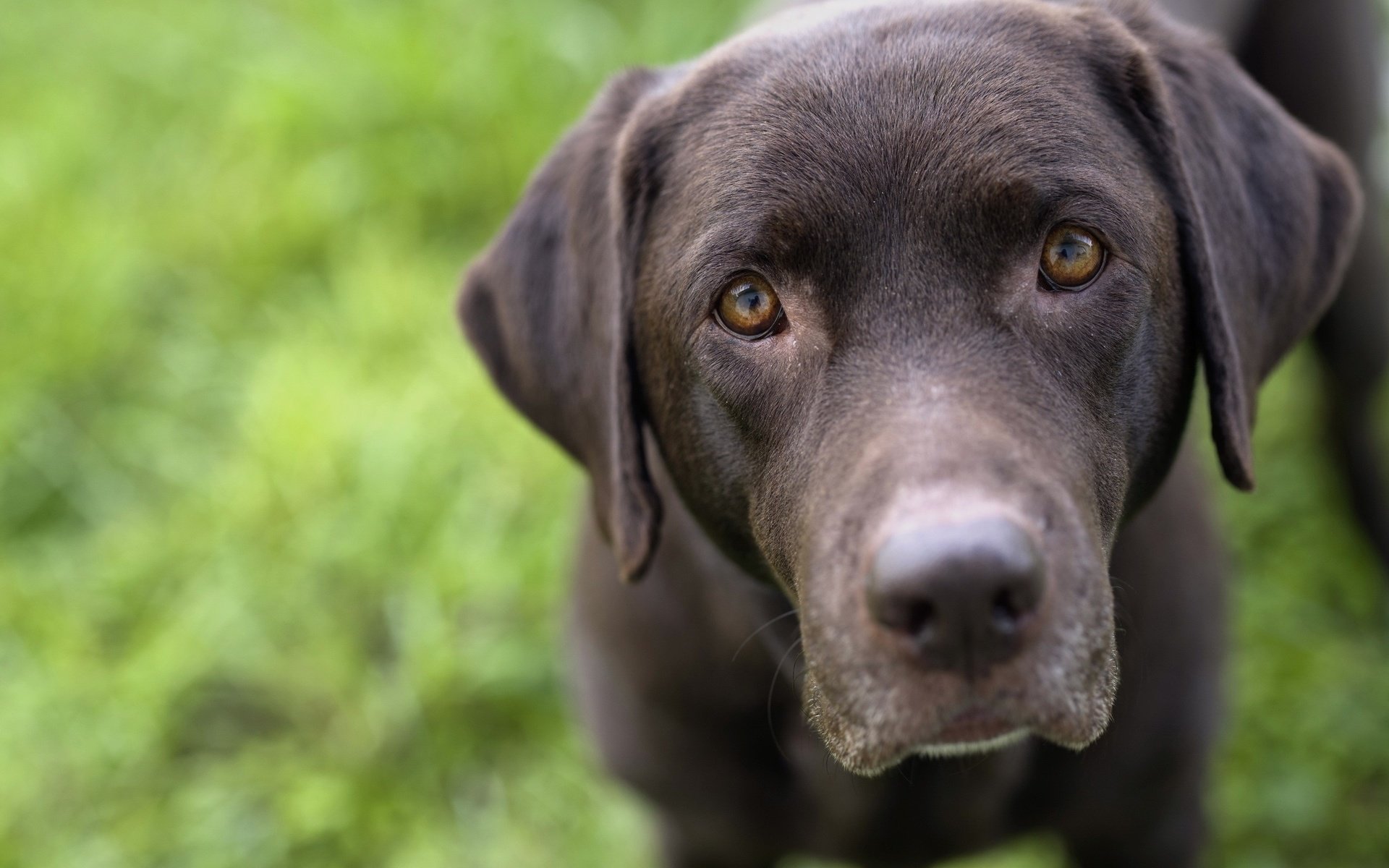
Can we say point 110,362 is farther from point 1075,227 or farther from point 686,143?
point 1075,227

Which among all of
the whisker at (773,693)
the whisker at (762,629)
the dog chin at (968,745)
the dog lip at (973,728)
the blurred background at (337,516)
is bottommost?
the blurred background at (337,516)

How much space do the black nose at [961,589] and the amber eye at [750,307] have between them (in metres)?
0.49

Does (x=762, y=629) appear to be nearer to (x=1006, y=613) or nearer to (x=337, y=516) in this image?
(x=1006, y=613)

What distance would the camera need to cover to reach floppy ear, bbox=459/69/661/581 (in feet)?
7.67

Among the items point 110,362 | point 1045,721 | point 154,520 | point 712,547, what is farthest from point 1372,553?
point 110,362

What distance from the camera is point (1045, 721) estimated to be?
1.84m

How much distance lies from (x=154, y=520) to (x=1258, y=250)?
3.13 m

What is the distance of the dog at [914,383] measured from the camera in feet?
6.01

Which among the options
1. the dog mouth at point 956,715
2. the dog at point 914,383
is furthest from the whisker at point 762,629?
the dog mouth at point 956,715

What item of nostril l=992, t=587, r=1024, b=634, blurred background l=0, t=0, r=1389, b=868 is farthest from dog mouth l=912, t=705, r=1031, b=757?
blurred background l=0, t=0, r=1389, b=868

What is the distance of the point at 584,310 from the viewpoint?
8.05 feet

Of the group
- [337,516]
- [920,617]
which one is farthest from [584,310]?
[337,516]

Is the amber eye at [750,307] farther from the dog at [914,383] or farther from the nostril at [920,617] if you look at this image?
the nostril at [920,617]

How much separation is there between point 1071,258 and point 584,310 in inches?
31.7
